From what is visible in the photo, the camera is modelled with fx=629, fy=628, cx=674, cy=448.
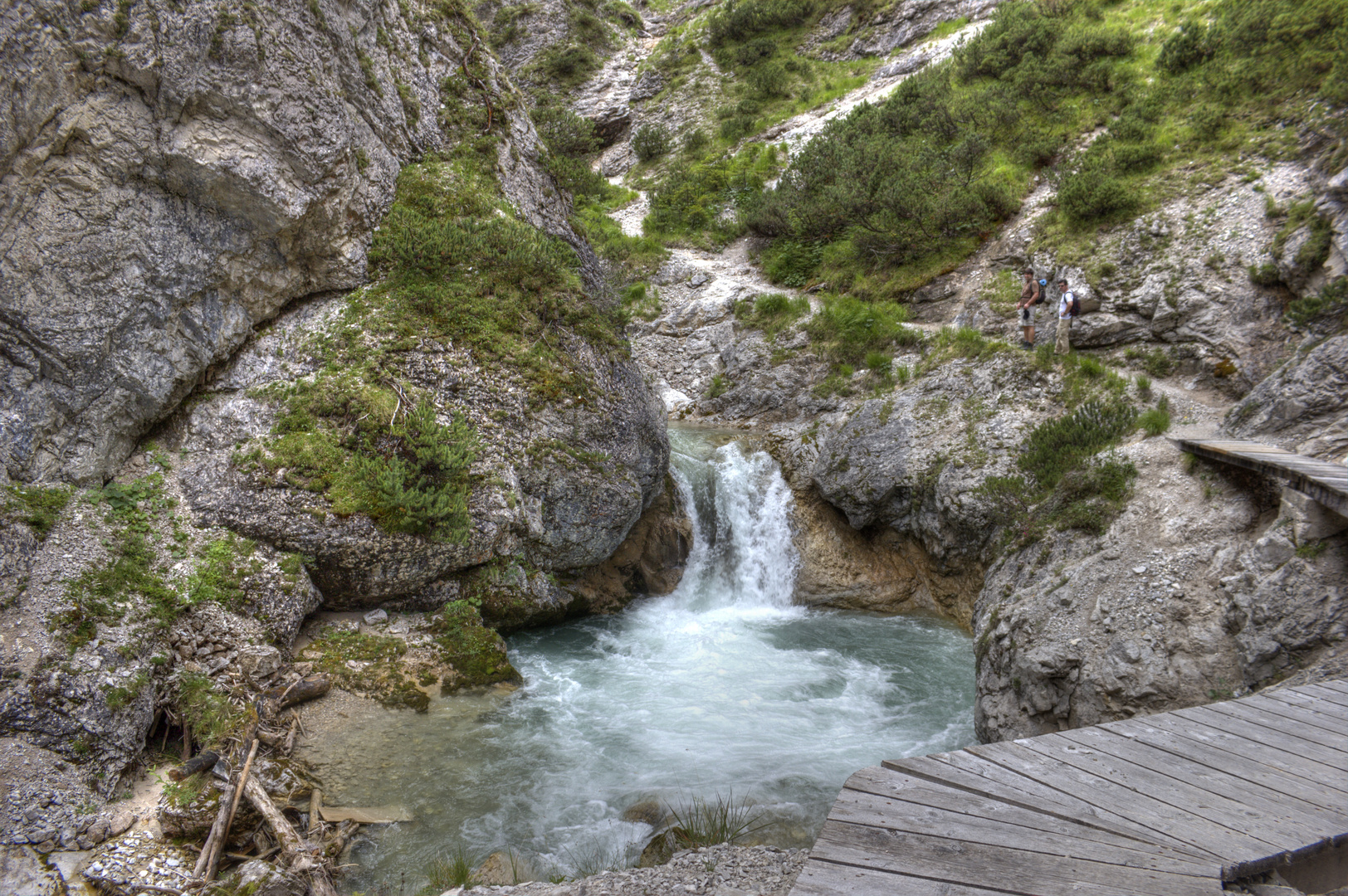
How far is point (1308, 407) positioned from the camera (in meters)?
7.98

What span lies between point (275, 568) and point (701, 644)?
6710 millimetres

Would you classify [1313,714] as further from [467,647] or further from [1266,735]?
[467,647]

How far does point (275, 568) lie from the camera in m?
8.08

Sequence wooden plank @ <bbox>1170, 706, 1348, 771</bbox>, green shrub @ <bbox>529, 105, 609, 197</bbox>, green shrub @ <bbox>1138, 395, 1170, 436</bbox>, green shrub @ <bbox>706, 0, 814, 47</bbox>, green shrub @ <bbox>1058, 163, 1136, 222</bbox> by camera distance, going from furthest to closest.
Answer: green shrub @ <bbox>706, 0, 814, 47</bbox> → green shrub @ <bbox>529, 105, 609, 197</bbox> → green shrub @ <bbox>1058, 163, 1136, 222</bbox> → green shrub @ <bbox>1138, 395, 1170, 436</bbox> → wooden plank @ <bbox>1170, 706, 1348, 771</bbox>

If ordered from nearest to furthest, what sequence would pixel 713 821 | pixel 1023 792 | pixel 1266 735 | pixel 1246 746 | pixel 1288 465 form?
pixel 1023 792
pixel 1246 746
pixel 1266 735
pixel 713 821
pixel 1288 465

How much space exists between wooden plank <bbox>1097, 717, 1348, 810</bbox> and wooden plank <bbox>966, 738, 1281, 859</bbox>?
62 centimetres

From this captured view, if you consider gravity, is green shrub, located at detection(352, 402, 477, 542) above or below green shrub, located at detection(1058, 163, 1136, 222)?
below

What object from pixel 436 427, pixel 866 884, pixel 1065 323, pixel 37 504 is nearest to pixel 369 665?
pixel 436 427

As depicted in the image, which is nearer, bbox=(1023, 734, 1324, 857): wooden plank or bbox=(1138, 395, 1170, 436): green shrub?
bbox=(1023, 734, 1324, 857): wooden plank

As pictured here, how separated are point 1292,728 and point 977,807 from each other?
2.41m

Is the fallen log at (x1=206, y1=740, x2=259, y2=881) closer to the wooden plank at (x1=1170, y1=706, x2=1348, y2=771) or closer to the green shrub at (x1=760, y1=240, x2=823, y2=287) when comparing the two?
the wooden plank at (x1=1170, y1=706, x2=1348, y2=771)

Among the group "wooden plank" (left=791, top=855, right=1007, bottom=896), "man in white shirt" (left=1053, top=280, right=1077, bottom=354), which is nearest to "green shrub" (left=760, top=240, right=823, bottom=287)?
"man in white shirt" (left=1053, top=280, right=1077, bottom=354)

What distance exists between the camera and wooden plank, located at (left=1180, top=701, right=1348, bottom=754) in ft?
11.0

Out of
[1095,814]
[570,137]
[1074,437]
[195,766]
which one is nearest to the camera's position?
[1095,814]
